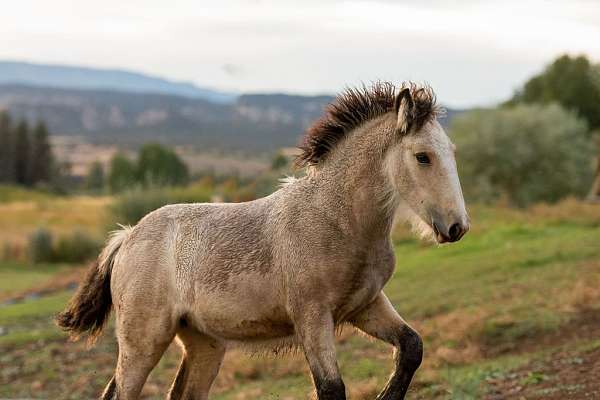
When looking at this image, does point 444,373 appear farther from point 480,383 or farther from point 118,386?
point 118,386

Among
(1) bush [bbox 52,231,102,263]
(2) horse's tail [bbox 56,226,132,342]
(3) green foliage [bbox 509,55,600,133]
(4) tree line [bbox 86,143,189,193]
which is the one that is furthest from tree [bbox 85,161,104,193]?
(2) horse's tail [bbox 56,226,132,342]

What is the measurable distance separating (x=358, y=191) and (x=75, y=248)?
45.9 meters

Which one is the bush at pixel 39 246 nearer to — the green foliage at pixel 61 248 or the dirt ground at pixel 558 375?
the green foliage at pixel 61 248

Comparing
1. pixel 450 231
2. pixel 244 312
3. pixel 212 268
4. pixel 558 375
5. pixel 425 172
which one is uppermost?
pixel 425 172

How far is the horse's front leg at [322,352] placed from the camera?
574 centimetres

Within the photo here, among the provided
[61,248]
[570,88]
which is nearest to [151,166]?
[61,248]

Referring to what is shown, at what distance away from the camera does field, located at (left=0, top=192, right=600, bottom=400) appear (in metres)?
9.53

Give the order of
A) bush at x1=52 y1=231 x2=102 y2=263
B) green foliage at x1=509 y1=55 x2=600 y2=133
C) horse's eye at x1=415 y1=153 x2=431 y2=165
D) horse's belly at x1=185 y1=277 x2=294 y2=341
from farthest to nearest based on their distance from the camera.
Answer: green foliage at x1=509 y1=55 x2=600 y2=133
bush at x1=52 y1=231 x2=102 y2=263
horse's belly at x1=185 y1=277 x2=294 y2=341
horse's eye at x1=415 y1=153 x2=431 y2=165

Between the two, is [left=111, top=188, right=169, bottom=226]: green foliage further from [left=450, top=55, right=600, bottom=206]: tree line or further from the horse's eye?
the horse's eye

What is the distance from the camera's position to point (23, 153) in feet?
373

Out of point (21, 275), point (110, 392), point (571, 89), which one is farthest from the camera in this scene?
point (571, 89)

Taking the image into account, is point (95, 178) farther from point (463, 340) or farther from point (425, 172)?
point (425, 172)

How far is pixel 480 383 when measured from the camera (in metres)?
9.27

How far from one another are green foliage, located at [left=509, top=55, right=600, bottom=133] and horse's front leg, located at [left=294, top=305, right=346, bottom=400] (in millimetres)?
58736
